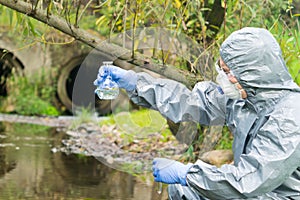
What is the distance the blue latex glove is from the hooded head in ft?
1.60

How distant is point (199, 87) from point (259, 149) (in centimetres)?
76

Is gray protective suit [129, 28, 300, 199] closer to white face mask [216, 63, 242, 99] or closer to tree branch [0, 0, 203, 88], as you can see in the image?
white face mask [216, 63, 242, 99]

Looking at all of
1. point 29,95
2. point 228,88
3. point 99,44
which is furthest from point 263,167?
point 29,95

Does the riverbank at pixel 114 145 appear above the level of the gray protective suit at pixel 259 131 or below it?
below

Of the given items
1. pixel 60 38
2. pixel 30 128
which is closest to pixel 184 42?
pixel 30 128

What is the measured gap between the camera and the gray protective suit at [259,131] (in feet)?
10.6

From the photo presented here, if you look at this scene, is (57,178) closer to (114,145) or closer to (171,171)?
(114,145)

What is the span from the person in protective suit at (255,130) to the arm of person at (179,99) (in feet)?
0.50

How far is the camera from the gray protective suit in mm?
3219

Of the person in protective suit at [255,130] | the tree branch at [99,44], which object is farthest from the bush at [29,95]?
the person in protective suit at [255,130]

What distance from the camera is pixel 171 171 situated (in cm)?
344

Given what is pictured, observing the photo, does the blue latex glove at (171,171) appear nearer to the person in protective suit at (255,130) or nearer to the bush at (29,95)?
the person in protective suit at (255,130)

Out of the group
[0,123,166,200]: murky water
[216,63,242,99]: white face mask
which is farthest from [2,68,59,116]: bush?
[216,63,242,99]: white face mask

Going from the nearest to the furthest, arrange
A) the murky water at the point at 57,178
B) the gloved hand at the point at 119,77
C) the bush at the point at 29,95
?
the gloved hand at the point at 119,77 < the murky water at the point at 57,178 < the bush at the point at 29,95
